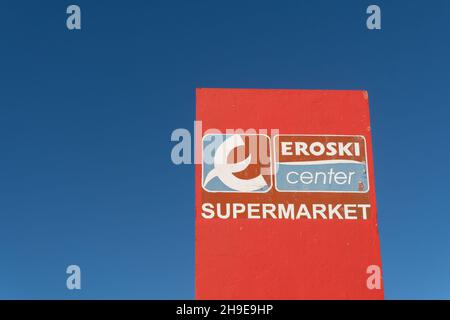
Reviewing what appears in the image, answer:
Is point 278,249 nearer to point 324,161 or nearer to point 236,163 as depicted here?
point 236,163

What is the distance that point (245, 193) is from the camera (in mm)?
12977

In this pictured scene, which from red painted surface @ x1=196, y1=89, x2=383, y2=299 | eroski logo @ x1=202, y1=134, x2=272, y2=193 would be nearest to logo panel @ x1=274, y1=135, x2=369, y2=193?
red painted surface @ x1=196, y1=89, x2=383, y2=299

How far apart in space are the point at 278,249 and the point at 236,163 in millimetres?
2061

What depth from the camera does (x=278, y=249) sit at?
12.6 m

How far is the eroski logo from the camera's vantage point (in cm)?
1305

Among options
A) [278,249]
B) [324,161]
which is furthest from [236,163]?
[278,249]

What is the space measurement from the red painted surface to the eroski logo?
7.2 inches

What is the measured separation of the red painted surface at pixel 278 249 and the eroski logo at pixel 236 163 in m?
0.18

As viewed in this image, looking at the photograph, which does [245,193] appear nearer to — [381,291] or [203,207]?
[203,207]

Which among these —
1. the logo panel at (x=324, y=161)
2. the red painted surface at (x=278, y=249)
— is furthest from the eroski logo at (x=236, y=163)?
the logo panel at (x=324, y=161)

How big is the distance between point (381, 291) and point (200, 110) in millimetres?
5245

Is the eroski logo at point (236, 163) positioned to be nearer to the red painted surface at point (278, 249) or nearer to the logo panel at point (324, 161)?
the red painted surface at point (278, 249)
